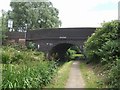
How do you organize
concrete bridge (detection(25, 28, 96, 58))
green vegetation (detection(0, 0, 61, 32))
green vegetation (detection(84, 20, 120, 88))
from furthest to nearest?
green vegetation (detection(0, 0, 61, 32)), concrete bridge (detection(25, 28, 96, 58)), green vegetation (detection(84, 20, 120, 88))

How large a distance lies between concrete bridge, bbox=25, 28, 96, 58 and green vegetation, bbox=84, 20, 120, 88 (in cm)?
895

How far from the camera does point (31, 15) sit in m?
43.7

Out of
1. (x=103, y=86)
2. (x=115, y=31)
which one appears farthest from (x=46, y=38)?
(x=103, y=86)

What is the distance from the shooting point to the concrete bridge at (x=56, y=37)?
30.3 metres

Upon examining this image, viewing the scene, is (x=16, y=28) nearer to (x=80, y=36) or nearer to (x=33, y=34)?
(x=33, y=34)

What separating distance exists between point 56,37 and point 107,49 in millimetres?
16017

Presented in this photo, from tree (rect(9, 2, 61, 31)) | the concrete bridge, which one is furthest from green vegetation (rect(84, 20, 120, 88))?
tree (rect(9, 2, 61, 31))

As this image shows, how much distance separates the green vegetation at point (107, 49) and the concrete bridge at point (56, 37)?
895 cm

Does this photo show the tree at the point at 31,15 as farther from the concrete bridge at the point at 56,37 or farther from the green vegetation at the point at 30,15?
the concrete bridge at the point at 56,37

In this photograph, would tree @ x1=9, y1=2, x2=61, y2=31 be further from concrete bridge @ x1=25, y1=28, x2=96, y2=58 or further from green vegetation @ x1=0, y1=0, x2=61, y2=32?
concrete bridge @ x1=25, y1=28, x2=96, y2=58

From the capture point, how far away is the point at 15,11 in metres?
45.2

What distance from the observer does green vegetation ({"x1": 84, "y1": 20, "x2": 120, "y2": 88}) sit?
435 inches

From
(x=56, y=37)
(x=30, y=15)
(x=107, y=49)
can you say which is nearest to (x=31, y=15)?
(x=30, y=15)

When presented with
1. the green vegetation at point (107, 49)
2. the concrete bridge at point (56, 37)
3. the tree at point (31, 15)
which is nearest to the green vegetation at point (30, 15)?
the tree at point (31, 15)
